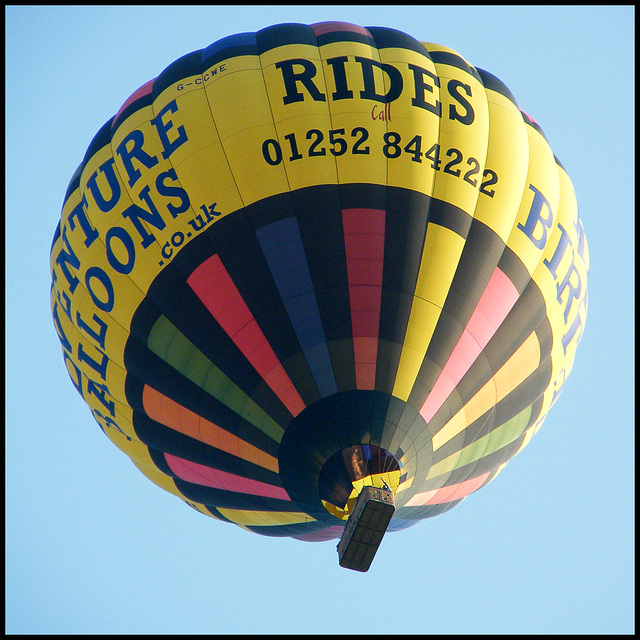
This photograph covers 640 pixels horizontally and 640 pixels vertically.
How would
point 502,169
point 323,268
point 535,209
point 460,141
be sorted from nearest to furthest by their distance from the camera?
point 323,268, point 460,141, point 502,169, point 535,209

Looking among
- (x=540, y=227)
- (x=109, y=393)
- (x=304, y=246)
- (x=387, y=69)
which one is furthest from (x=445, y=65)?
(x=109, y=393)

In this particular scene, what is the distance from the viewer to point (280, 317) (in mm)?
9562

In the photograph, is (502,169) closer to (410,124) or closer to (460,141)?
(460,141)

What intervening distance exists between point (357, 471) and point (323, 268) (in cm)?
202

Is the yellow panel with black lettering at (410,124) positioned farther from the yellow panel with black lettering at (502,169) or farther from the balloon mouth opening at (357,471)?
the balloon mouth opening at (357,471)

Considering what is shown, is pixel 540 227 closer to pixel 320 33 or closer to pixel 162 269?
pixel 320 33

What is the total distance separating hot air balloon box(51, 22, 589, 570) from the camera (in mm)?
9523

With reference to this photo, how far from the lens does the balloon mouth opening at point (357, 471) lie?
9.38m

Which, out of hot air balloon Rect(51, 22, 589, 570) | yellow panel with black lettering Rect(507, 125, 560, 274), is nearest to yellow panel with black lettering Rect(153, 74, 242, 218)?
hot air balloon Rect(51, 22, 589, 570)

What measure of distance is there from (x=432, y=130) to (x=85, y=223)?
154 inches

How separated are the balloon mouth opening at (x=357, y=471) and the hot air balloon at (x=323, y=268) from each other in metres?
0.02

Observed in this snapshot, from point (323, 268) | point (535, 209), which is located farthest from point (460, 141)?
point (323, 268)

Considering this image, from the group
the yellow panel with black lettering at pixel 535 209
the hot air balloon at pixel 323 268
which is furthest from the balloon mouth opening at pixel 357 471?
the yellow panel with black lettering at pixel 535 209

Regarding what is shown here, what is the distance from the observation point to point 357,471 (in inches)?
369
